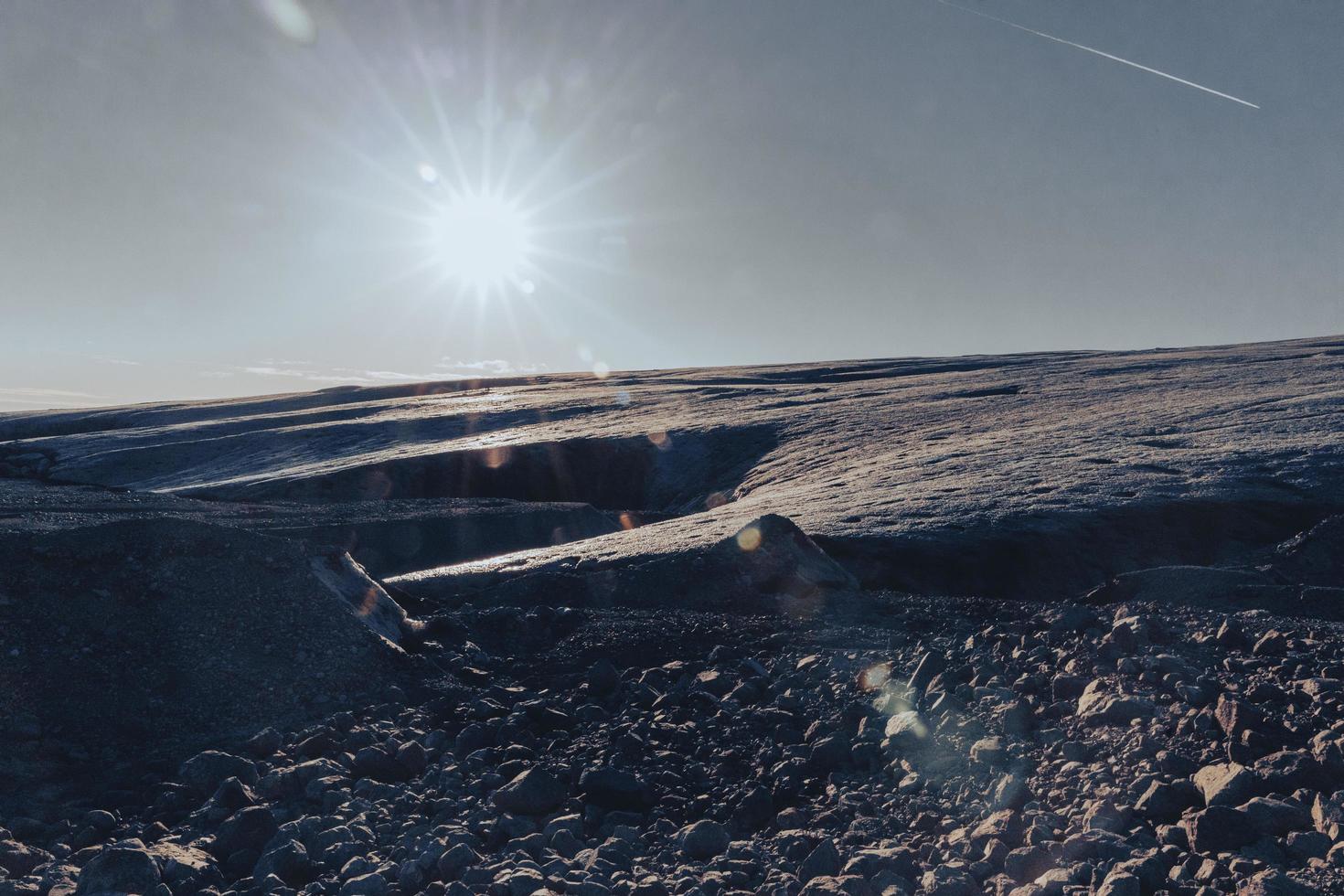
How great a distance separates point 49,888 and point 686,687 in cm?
262

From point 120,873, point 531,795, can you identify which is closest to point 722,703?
point 531,795

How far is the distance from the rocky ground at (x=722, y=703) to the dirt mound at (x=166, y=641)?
0.02 m

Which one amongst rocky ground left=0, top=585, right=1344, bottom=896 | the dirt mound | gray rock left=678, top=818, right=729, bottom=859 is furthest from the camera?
the dirt mound

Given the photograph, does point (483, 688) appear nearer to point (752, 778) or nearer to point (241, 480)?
point (752, 778)

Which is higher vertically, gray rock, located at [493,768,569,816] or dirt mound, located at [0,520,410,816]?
dirt mound, located at [0,520,410,816]

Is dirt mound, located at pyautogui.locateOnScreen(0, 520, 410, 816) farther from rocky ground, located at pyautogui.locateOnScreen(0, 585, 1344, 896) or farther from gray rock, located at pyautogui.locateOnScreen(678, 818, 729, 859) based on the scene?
gray rock, located at pyautogui.locateOnScreen(678, 818, 729, 859)

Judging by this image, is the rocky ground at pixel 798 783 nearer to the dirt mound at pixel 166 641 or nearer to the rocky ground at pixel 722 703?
the rocky ground at pixel 722 703

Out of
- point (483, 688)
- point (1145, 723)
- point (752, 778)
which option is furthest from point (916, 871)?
point (483, 688)

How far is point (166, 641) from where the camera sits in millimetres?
4445

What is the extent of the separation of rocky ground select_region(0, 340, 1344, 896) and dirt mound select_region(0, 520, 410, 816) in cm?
2

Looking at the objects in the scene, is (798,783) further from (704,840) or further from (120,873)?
(120,873)

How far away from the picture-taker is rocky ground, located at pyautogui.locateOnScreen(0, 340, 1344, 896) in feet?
9.05

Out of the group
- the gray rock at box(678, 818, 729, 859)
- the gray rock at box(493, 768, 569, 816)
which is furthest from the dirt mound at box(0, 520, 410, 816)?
the gray rock at box(678, 818, 729, 859)

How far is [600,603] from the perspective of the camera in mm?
6531
